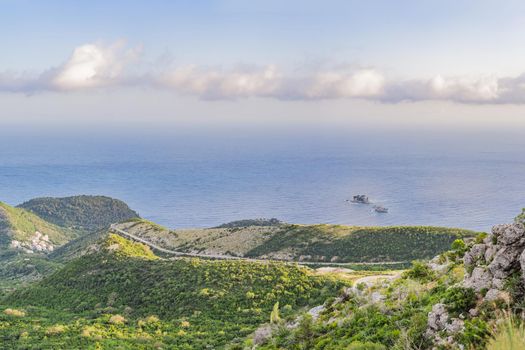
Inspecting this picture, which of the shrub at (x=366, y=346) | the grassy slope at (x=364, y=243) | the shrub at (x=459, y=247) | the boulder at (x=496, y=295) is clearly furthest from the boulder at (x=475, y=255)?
the grassy slope at (x=364, y=243)

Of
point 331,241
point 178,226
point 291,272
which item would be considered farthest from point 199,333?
point 178,226

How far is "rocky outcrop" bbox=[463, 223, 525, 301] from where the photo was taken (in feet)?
39.4

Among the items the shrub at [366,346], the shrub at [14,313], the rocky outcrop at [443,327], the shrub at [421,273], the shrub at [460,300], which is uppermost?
the shrub at [460,300]

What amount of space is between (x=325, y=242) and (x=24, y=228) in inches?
5361

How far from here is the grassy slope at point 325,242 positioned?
69.7m

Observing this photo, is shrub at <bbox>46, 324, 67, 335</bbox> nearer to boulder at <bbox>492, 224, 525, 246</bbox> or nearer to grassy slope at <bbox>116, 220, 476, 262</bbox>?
boulder at <bbox>492, 224, 525, 246</bbox>

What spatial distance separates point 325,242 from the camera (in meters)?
78.4

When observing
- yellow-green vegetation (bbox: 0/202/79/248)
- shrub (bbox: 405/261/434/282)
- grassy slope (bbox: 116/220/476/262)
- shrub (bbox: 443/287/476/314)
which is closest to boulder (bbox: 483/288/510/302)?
shrub (bbox: 443/287/476/314)

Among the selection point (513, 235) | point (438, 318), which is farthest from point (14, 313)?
point (513, 235)

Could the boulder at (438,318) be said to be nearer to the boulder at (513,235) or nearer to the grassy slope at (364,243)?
the boulder at (513,235)

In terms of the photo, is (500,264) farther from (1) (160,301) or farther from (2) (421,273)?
(1) (160,301)

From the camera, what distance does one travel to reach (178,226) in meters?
195

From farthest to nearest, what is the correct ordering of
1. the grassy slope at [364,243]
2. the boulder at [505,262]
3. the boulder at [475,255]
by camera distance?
1. the grassy slope at [364,243]
2. the boulder at [475,255]
3. the boulder at [505,262]

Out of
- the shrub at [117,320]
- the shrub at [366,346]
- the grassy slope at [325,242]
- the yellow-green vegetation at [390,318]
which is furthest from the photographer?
the grassy slope at [325,242]
